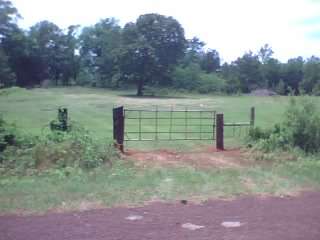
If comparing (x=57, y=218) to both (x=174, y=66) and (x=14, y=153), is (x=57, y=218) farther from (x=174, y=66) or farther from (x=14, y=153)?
(x=174, y=66)

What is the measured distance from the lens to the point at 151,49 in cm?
7506

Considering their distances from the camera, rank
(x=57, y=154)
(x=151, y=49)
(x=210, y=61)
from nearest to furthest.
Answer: (x=57, y=154) → (x=151, y=49) → (x=210, y=61)

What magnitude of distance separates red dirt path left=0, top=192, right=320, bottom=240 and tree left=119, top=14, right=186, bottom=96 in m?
66.4

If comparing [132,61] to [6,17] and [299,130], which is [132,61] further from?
[299,130]

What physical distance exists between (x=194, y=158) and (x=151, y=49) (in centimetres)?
6290

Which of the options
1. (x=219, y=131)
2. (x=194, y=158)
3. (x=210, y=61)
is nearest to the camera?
(x=194, y=158)

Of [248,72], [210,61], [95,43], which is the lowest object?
→ [248,72]

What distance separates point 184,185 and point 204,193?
2.21 feet

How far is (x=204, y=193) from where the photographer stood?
8.83m

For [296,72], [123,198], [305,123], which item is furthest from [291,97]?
[296,72]

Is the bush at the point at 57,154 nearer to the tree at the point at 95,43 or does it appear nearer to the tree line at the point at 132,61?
the tree line at the point at 132,61

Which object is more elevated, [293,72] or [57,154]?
[293,72]

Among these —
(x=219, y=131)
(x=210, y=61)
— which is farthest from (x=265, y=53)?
(x=219, y=131)

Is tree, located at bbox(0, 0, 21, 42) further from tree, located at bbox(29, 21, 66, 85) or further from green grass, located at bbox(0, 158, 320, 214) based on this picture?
green grass, located at bbox(0, 158, 320, 214)
